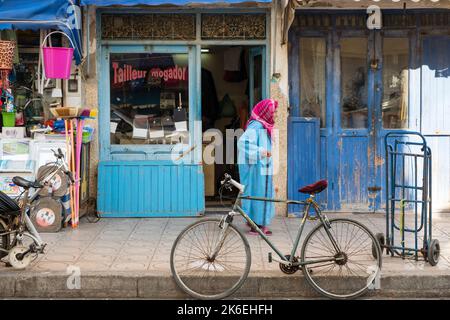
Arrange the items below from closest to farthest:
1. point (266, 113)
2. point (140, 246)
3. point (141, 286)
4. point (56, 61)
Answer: point (141, 286) < point (140, 246) < point (266, 113) < point (56, 61)

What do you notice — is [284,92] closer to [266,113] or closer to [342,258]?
[266,113]

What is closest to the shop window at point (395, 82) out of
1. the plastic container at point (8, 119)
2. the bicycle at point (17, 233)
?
the plastic container at point (8, 119)

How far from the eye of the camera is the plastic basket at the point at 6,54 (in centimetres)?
854

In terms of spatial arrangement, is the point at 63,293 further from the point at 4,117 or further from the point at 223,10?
the point at 223,10

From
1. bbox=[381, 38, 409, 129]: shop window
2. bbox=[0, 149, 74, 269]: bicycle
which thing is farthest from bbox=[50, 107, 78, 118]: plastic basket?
bbox=[381, 38, 409, 129]: shop window

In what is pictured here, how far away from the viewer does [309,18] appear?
9.58 metres

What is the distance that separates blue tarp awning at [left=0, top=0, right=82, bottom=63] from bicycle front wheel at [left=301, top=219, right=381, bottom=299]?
4293 millimetres

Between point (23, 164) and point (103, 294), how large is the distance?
2.98 m

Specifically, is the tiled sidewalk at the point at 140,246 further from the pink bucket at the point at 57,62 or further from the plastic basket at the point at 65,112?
the pink bucket at the point at 57,62

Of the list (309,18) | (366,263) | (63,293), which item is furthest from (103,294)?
(309,18)

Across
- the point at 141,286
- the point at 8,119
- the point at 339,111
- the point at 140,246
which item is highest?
the point at 339,111

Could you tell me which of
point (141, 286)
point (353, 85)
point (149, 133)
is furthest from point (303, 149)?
point (141, 286)

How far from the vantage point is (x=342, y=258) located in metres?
6.25

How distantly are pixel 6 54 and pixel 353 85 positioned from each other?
15.3 ft
